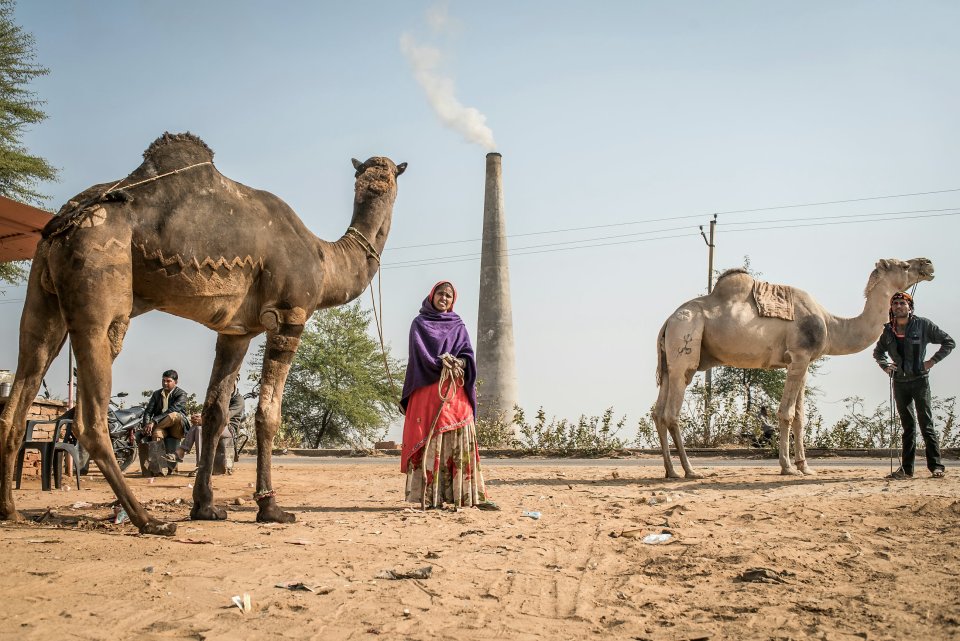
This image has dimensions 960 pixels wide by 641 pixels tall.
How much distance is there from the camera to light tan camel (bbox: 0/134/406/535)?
6.21 metres

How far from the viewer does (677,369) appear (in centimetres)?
1161

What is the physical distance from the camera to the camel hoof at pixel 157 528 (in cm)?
628

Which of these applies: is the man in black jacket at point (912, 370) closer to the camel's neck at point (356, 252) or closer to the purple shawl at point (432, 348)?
the purple shawl at point (432, 348)

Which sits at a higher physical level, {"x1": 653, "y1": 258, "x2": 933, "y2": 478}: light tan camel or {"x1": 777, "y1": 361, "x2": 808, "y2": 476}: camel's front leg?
{"x1": 653, "y1": 258, "x2": 933, "y2": 478}: light tan camel

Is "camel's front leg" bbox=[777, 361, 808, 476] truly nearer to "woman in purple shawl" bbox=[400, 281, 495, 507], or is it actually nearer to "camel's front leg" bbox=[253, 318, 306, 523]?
"woman in purple shawl" bbox=[400, 281, 495, 507]

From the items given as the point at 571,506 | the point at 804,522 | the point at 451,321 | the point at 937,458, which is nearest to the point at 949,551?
the point at 804,522

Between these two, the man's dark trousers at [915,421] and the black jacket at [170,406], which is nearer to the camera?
the man's dark trousers at [915,421]

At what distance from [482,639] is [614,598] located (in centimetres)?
109

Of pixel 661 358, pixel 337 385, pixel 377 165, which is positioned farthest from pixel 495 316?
pixel 377 165

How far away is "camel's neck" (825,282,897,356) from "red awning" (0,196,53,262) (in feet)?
36.2

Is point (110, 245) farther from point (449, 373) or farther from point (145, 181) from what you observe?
point (449, 373)

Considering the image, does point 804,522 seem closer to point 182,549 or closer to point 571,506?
point 571,506

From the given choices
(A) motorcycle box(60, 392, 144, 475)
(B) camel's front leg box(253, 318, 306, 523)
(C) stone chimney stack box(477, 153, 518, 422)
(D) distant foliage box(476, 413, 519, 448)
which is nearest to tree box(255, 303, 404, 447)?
(C) stone chimney stack box(477, 153, 518, 422)

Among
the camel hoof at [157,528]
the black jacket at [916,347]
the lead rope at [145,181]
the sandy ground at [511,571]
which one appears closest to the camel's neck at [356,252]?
the lead rope at [145,181]
